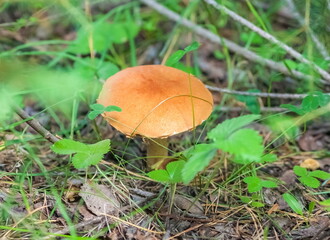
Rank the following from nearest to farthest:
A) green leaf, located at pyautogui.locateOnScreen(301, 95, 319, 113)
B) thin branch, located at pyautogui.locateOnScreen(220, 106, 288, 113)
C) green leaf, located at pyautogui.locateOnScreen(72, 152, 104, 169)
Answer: green leaf, located at pyautogui.locateOnScreen(72, 152, 104, 169) < green leaf, located at pyautogui.locateOnScreen(301, 95, 319, 113) < thin branch, located at pyautogui.locateOnScreen(220, 106, 288, 113)

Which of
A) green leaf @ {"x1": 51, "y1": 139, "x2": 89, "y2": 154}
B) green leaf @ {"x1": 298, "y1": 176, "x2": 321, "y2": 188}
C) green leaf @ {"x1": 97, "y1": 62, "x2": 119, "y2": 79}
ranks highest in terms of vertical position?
green leaf @ {"x1": 97, "y1": 62, "x2": 119, "y2": 79}

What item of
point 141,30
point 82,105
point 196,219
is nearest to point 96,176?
point 196,219

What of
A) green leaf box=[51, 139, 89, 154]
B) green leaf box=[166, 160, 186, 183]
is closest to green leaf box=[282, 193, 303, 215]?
green leaf box=[166, 160, 186, 183]

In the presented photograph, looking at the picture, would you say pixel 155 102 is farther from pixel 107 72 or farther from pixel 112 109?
pixel 107 72

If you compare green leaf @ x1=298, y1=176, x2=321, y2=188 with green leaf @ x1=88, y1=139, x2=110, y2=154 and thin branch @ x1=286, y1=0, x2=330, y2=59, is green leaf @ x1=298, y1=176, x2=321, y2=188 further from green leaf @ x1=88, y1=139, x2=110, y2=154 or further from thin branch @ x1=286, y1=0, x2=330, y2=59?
green leaf @ x1=88, y1=139, x2=110, y2=154

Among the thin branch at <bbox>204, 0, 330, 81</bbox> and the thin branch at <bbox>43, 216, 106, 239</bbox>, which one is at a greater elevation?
the thin branch at <bbox>204, 0, 330, 81</bbox>

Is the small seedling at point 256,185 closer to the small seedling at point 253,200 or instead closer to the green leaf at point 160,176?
the small seedling at point 253,200

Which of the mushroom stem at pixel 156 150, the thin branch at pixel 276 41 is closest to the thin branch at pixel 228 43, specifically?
the thin branch at pixel 276 41

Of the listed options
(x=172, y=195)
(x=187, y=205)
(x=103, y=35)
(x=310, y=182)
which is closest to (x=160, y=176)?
(x=172, y=195)
